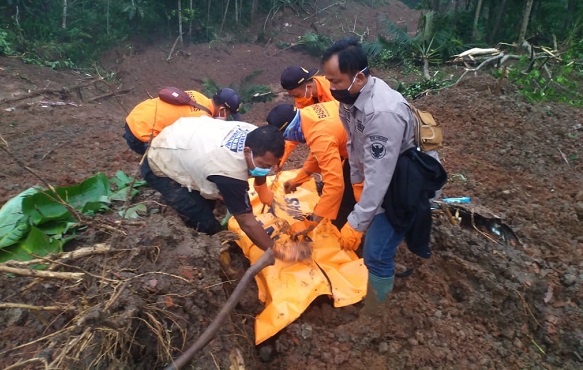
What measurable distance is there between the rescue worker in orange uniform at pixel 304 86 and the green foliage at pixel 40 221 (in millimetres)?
1593

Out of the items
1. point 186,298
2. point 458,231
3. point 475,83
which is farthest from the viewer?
point 475,83

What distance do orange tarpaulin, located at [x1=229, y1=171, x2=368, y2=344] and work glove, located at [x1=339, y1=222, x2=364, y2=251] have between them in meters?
0.05

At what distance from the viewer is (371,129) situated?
1963 millimetres

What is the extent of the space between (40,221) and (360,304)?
2000 mm

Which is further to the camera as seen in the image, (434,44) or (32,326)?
(434,44)

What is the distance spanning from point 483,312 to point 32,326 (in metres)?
2.50

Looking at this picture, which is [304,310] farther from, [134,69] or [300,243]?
[134,69]

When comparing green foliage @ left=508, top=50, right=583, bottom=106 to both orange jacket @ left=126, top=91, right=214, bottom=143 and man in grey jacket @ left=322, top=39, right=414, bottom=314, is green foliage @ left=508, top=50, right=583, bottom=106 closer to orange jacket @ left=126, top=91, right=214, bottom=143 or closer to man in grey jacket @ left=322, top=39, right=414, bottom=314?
man in grey jacket @ left=322, top=39, right=414, bottom=314

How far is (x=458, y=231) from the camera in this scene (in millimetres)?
3066

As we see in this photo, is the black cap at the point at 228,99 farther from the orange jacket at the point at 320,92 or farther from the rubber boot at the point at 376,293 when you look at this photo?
the rubber boot at the point at 376,293

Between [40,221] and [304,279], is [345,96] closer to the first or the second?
[304,279]

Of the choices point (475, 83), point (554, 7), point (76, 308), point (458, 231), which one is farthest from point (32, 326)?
point (554, 7)

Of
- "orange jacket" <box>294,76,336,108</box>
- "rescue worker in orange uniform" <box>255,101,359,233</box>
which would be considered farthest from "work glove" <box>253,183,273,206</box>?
"orange jacket" <box>294,76,336,108</box>

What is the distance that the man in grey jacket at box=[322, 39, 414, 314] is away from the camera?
195 cm
